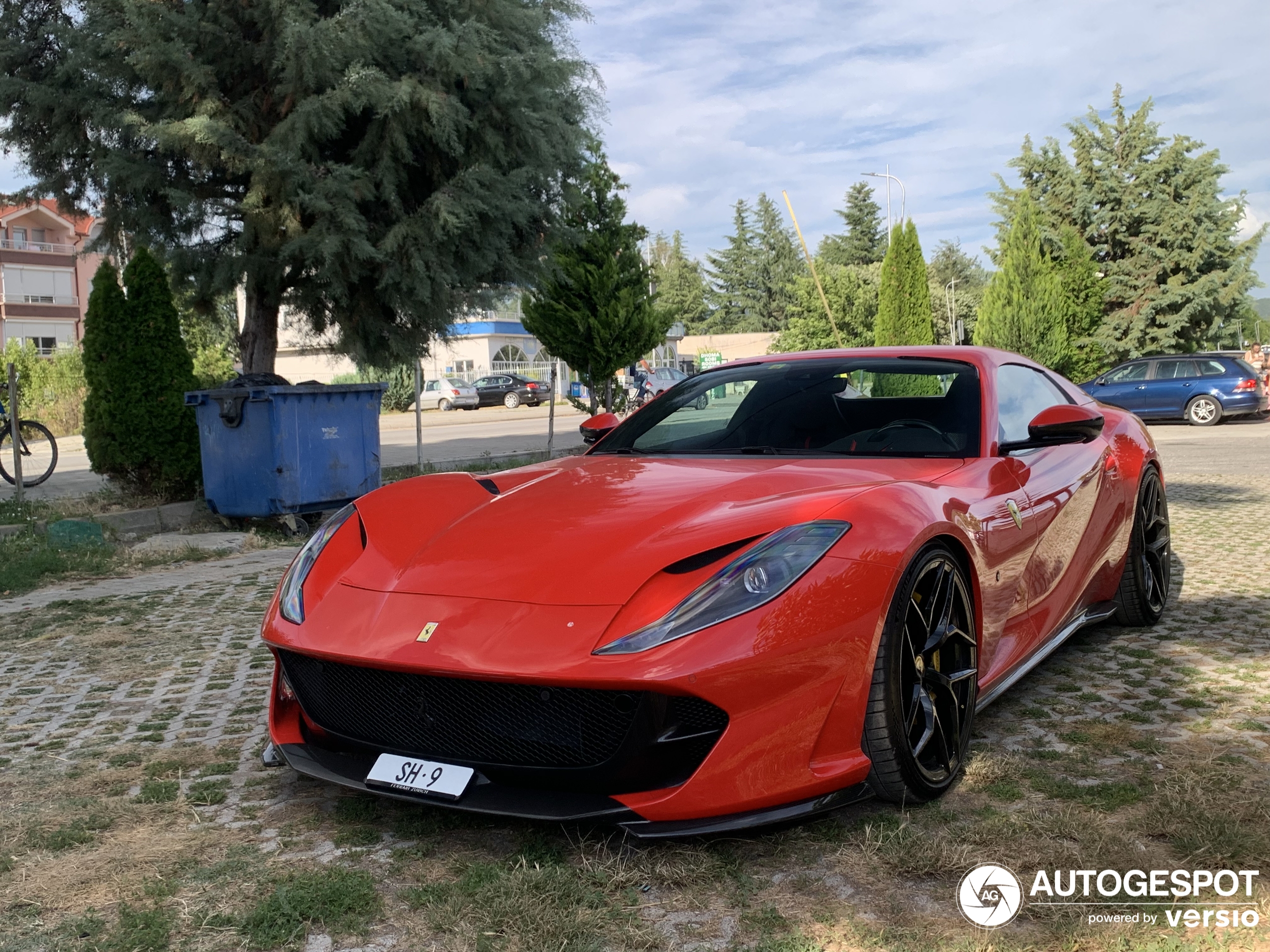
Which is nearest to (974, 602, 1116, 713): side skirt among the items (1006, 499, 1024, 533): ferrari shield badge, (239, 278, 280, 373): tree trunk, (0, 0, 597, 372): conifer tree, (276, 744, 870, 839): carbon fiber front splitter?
(1006, 499, 1024, 533): ferrari shield badge

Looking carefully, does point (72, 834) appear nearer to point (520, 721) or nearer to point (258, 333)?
point (520, 721)

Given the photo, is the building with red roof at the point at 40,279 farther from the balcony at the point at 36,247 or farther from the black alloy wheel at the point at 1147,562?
the black alloy wheel at the point at 1147,562

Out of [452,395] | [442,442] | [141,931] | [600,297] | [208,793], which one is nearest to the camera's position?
[141,931]

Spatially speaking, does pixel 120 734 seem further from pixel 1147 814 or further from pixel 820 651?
pixel 1147 814

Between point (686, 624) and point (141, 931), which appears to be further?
point (686, 624)

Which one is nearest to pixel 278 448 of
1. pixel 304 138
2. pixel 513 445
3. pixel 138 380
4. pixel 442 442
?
pixel 138 380

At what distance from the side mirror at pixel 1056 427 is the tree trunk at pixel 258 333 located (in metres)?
10.5

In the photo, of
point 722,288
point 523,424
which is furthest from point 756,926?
point 722,288

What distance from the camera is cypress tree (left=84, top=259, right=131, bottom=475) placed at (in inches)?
400

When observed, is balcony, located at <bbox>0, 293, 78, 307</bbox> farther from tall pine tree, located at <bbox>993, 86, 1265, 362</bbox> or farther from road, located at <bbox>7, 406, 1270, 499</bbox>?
tall pine tree, located at <bbox>993, 86, 1265, 362</bbox>

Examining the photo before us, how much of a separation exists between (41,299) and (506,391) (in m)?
29.8

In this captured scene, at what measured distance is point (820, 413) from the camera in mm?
4109

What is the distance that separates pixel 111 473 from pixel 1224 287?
35321 millimetres

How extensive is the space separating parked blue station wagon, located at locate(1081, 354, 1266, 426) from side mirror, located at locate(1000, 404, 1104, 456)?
760 inches
